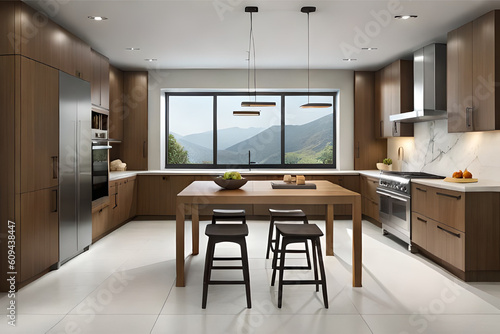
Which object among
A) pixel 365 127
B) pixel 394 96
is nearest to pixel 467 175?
pixel 394 96

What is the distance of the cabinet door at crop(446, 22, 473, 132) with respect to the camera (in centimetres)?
405

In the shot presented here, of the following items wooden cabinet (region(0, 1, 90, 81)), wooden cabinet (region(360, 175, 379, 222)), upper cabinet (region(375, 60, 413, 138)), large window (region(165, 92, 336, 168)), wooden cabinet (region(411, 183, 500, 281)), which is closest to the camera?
wooden cabinet (region(0, 1, 90, 81))

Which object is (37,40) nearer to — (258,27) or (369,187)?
(258,27)

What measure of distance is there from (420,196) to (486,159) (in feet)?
2.75

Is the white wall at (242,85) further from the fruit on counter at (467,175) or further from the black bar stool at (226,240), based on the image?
the black bar stool at (226,240)

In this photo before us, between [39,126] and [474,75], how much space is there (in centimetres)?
440

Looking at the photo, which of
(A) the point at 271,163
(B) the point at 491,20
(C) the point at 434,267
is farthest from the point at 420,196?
(A) the point at 271,163

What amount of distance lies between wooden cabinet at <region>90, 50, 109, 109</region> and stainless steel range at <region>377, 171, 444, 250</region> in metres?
4.13

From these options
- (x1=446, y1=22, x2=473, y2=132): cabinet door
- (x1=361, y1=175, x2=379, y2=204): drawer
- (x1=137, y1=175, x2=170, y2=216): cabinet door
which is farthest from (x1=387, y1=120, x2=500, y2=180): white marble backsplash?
(x1=137, y1=175, x2=170, y2=216): cabinet door

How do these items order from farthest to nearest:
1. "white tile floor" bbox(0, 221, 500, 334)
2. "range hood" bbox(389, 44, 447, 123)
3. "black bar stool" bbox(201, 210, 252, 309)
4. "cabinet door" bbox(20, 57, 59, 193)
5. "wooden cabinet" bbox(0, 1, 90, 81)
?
"range hood" bbox(389, 44, 447, 123), "cabinet door" bbox(20, 57, 59, 193), "wooden cabinet" bbox(0, 1, 90, 81), "black bar stool" bbox(201, 210, 252, 309), "white tile floor" bbox(0, 221, 500, 334)

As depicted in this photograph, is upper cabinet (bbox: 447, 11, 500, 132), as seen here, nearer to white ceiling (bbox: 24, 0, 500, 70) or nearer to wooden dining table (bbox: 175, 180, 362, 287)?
white ceiling (bbox: 24, 0, 500, 70)

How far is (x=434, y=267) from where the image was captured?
398cm

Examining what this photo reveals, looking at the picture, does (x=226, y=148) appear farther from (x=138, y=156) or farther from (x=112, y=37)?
(x=112, y=37)

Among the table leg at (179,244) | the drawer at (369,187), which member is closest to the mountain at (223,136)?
the drawer at (369,187)
